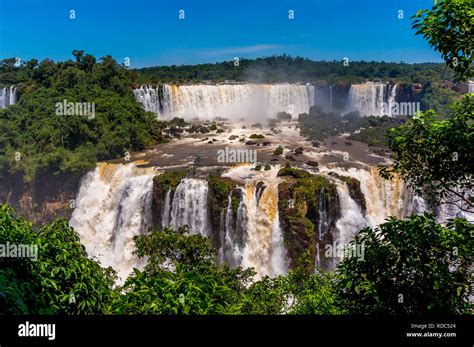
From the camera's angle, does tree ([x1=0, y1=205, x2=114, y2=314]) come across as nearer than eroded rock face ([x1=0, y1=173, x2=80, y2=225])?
Yes

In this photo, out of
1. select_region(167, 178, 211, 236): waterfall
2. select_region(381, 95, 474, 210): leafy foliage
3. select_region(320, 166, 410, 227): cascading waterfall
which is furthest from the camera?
select_region(320, 166, 410, 227): cascading waterfall

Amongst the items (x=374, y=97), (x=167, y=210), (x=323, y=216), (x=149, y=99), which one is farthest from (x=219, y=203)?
(x=374, y=97)

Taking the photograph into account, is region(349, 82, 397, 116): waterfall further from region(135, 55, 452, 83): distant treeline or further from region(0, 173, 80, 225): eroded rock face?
region(0, 173, 80, 225): eroded rock face

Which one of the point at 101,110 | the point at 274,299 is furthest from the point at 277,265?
the point at 101,110

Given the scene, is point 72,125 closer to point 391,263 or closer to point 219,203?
point 219,203

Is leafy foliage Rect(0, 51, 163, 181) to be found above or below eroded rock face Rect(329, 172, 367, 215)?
above

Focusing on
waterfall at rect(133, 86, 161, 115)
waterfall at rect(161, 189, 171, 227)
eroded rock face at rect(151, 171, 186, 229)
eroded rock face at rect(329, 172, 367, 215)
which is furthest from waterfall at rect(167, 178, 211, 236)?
waterfall at rect(133, 86, 161, 115)

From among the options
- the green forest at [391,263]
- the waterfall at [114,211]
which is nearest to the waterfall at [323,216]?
the waterfall at [114,211]
